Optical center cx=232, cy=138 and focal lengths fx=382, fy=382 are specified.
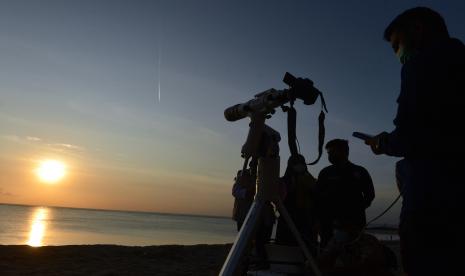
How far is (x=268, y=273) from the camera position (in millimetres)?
2570

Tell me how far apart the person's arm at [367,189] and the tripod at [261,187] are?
220cm

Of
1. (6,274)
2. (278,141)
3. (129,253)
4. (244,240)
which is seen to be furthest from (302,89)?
(129,253)

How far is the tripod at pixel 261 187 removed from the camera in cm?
206

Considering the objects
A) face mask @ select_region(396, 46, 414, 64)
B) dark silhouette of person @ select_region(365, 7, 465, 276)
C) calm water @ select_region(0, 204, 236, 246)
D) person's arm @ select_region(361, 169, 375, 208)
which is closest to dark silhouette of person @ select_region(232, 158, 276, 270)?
dark silhouette of person @ select_region(365, 7, 465, 276)

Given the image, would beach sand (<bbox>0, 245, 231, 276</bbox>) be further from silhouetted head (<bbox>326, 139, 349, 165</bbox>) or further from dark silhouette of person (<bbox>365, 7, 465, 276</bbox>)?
dark silhouette of person (<bbox>365, 7, 465, 276</bbox>)

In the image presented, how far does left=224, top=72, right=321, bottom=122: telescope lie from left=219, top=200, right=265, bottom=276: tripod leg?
596 millimetres

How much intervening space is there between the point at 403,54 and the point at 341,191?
7.88ft

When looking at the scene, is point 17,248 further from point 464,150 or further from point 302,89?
point 464,150

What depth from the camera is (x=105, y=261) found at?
8500mm

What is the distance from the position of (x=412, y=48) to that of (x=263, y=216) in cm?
125

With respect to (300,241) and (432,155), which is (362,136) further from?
(300,241)

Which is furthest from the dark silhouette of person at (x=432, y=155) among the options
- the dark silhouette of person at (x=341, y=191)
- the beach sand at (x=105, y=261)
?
the beach sand at (x=105, y=261)

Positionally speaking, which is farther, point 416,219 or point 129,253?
point 129,253

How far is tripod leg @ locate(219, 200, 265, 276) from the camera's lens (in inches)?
78.5
